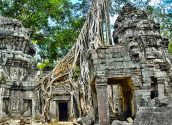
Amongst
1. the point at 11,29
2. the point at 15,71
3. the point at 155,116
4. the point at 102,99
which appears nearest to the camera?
the point at 155,116

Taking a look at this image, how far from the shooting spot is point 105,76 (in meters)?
8.16

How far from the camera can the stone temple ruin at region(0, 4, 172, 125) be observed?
27.2ft

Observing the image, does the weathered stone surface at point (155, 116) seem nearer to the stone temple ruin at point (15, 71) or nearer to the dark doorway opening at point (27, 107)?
the stone temple ruin at point (15, 71)

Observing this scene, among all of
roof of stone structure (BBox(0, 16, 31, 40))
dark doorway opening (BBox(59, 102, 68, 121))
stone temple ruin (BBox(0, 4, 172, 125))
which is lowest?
Answer: dark doorway opening (BBox(59, 102, 68, 121))

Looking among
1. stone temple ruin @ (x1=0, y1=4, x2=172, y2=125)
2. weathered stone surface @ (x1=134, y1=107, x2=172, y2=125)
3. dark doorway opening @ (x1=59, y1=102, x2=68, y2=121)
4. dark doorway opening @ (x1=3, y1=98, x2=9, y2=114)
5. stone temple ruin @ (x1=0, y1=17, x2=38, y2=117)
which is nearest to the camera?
weathered stone surface @ (x1=134, y1=107, x2=172, y2=125)

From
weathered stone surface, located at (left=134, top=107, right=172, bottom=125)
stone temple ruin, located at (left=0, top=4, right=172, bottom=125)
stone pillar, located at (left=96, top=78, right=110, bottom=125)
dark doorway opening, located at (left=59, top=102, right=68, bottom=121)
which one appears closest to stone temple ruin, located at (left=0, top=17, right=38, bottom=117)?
stone temple ruin, located at (left=0, top=4, right=172, bottom=125)

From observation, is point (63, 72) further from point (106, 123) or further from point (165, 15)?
point (165, 15)

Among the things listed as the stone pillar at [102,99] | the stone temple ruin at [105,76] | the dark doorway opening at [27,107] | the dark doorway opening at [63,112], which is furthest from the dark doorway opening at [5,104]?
the stone pillar at [102,99]

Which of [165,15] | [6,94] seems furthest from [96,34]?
[165,15]

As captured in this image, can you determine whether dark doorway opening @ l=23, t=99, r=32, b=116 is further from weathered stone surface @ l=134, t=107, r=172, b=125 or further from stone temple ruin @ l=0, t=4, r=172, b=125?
weathered stone surface @ l=134, t=107, r=172, b=125

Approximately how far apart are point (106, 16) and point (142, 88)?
8290 millimetres

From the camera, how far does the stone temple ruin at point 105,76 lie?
8.29m

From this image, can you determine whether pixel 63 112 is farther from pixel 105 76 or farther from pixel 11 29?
pixel 105 76

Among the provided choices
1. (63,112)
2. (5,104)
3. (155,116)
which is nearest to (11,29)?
(5,104)
